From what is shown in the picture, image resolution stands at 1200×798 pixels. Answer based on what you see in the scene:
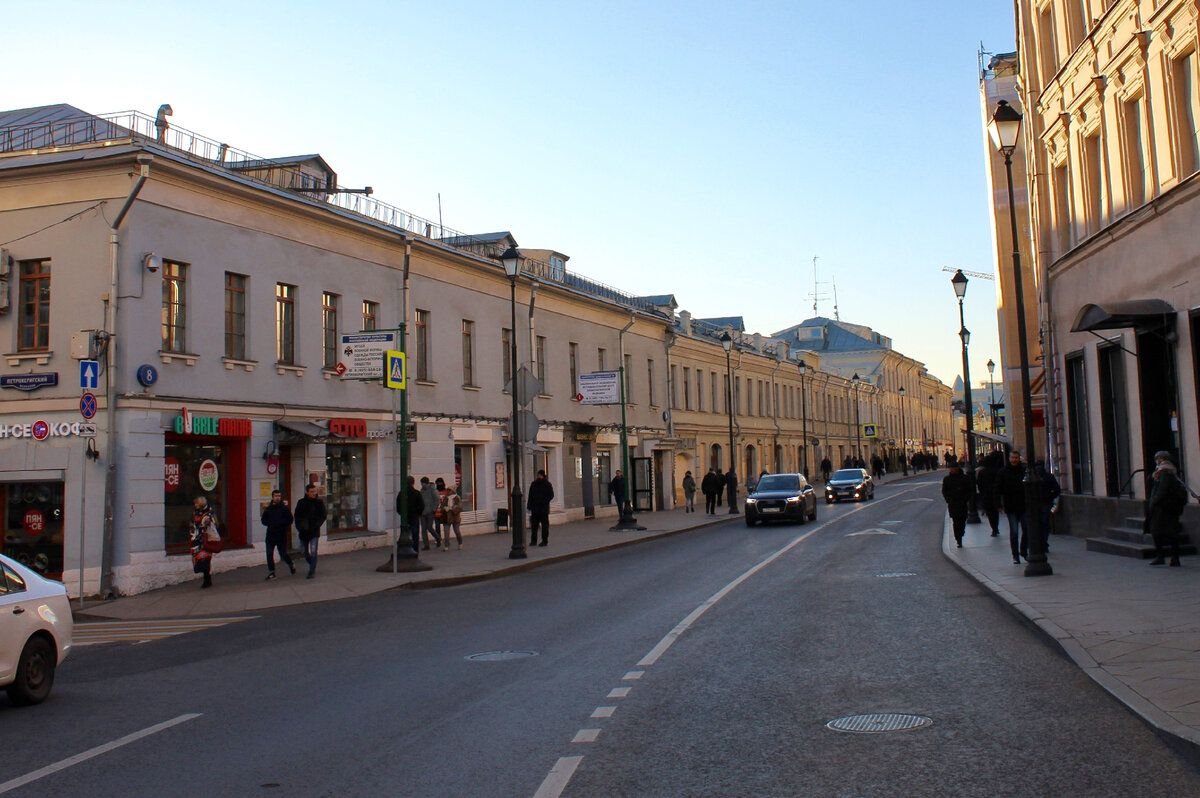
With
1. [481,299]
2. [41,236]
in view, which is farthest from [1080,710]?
[481,299]

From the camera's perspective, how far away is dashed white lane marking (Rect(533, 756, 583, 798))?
594 centimetres

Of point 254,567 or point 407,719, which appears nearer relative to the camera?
point 407,719

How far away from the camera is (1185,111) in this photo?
55.9ft

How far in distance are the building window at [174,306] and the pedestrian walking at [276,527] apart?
12.2 feet

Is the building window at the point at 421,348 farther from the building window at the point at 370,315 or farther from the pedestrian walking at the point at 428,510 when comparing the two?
the pedestrian walking at the point at 428,510

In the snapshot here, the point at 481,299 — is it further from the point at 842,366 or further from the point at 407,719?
the point at 842,366

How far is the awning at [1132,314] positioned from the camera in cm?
1705

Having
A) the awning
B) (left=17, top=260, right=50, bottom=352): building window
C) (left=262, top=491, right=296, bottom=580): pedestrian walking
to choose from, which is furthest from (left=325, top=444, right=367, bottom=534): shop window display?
the awning

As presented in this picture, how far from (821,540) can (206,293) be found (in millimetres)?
15211

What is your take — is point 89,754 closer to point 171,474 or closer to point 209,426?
point 171,474

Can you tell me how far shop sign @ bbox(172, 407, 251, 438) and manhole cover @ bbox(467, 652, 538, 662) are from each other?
38.3 ft

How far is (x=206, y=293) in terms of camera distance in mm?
21688

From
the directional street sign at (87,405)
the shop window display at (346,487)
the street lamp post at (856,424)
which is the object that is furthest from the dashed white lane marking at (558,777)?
the street lamp post at (856,424)

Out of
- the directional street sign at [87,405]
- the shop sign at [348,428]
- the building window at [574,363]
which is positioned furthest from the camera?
the building window at [574,363]
